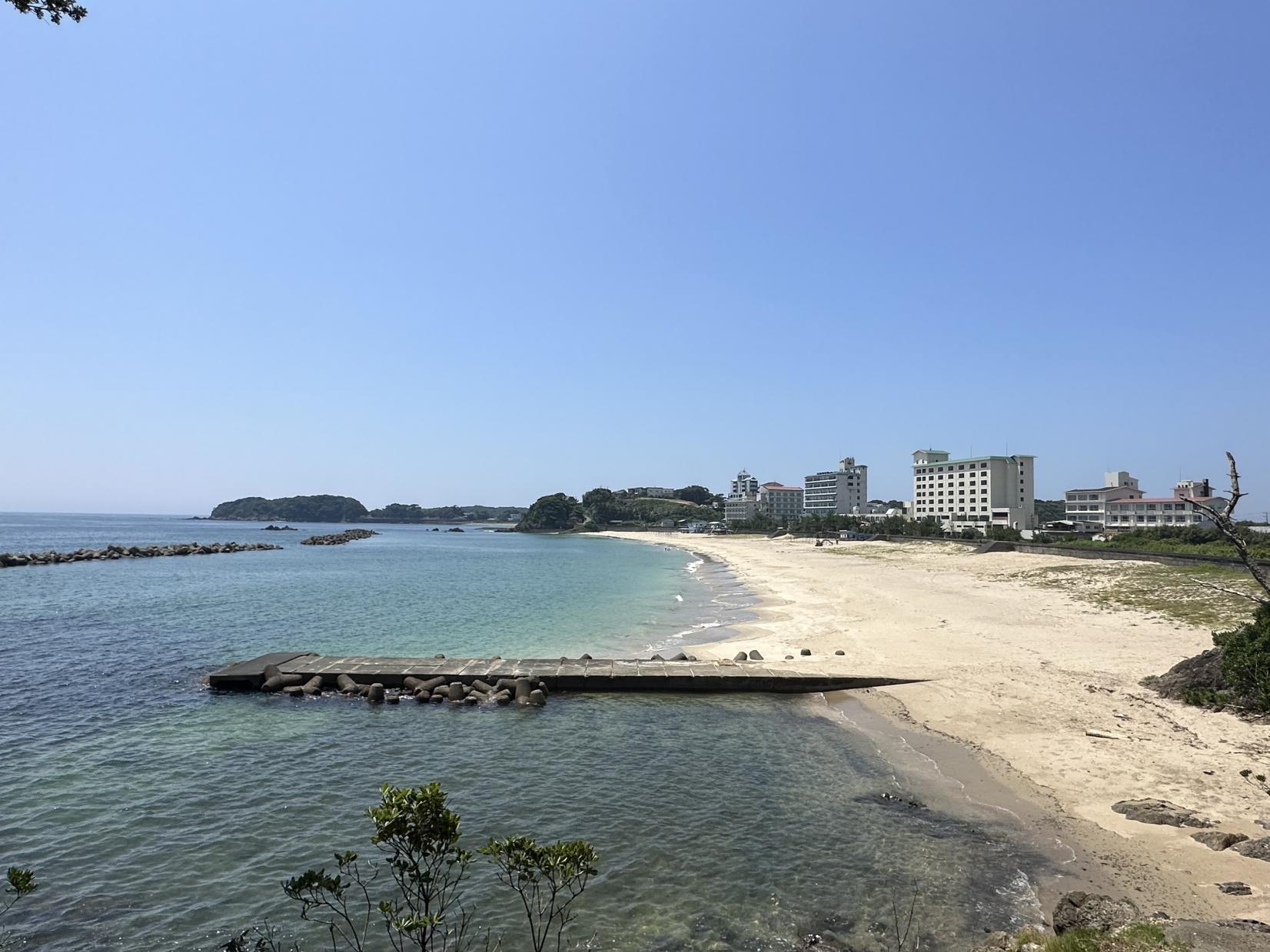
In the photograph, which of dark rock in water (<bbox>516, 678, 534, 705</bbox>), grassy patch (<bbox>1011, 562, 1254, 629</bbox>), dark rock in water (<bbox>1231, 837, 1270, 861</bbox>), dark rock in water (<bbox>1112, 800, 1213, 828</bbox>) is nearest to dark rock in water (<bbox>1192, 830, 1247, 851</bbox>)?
dark rock in water (<bbox>1231, 837, 1270, 861</bbox>)

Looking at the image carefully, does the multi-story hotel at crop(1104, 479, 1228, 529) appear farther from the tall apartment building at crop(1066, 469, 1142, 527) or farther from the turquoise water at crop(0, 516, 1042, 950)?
the turquoise water at crop(0, 516, 1042, 950)

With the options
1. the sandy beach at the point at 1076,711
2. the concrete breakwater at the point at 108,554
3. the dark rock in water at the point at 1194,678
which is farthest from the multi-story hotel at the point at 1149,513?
the concrete breakwater at the point at 108,554

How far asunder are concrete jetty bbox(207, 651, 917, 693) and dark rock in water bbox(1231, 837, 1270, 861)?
35.1ft

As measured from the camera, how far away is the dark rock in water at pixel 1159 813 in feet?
34.9

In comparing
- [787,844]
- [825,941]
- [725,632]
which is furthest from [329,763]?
[725,632]

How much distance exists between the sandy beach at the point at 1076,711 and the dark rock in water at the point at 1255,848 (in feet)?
0.55

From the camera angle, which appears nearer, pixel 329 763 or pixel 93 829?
pixel 93 829

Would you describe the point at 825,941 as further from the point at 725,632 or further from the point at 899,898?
the point at 725,632

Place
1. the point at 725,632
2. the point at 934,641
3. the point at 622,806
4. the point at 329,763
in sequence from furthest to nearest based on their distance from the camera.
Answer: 1. the point at 725,632
2. the point at 934,641
3. the point at 329,763
4. the point at 622,806

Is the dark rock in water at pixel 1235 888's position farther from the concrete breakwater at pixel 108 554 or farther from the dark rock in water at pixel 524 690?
the concrete breakwater at pixel 108 554

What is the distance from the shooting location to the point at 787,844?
10.8m

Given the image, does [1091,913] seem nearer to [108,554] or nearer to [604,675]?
[604,675]

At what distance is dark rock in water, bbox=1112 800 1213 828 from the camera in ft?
34.9

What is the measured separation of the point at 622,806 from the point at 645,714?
6.30 meters
